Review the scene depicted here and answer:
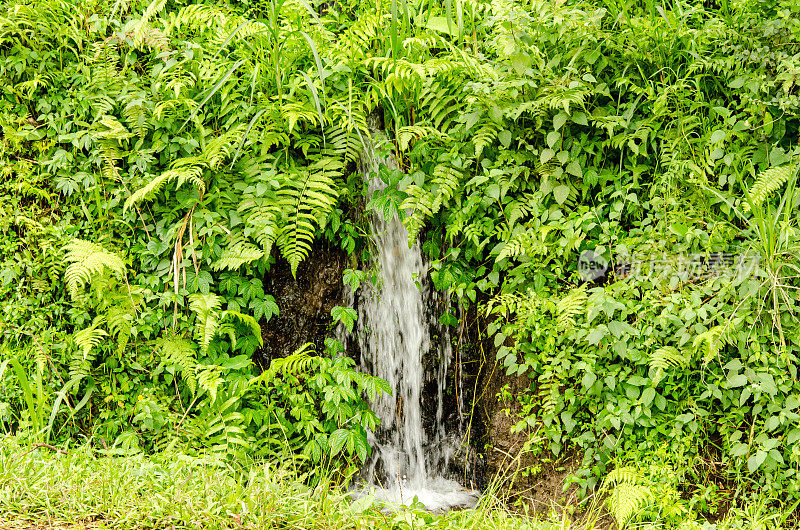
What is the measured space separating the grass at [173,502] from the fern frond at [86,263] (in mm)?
1115

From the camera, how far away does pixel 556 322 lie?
3982 millimetres

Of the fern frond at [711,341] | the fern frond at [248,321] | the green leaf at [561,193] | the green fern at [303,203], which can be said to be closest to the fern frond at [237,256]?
the green fern at [303,203]

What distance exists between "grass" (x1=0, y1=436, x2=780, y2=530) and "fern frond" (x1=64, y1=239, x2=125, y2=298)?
111 cm

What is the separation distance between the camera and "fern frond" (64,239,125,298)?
4.14 m

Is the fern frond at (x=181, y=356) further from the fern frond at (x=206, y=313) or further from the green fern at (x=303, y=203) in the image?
the green fern at (x=303, y=203)

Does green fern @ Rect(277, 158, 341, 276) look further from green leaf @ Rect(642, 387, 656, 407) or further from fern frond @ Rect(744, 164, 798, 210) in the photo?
fern frond @ Rect(744, 164, 798, 210)

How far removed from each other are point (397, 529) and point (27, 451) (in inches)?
87.9

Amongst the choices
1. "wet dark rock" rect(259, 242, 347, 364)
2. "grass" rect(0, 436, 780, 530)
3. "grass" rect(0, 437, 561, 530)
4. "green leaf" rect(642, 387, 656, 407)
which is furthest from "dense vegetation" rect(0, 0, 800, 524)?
"grass" rect(0, 437, 561, 530)

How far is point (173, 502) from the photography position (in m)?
2.95

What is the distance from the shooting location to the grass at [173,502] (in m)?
2.86

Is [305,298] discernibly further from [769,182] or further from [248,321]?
[769,182]

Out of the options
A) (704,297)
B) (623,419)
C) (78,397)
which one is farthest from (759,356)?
(78,397)

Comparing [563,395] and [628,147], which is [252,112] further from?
[563,395]

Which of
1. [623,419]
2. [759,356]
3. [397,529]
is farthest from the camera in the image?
[623,419]
